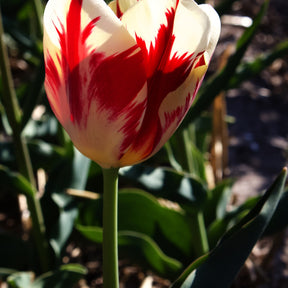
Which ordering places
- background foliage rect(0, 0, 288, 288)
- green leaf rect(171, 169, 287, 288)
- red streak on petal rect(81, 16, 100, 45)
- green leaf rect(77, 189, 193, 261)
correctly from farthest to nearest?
green leaf rect(77, 189, 193, 261) → background foliage rect(0, 0, 288, 288) → green leaf rect(171, 169, 287, 288) → red streak on petal rect(81, 16, 100, 45)

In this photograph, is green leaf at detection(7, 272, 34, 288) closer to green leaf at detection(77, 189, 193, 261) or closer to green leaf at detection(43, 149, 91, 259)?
green leaf at detection(43, 149, 91, 259)

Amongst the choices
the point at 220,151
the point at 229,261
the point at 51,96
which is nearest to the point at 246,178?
the point at 220,151

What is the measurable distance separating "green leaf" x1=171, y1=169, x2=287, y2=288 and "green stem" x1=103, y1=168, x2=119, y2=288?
0.20ft

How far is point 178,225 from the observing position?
2.85 feet

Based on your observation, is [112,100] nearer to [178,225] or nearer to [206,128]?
[178,225]

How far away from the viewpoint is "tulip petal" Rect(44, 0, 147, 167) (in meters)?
0.34

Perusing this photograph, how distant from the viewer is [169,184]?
695mm

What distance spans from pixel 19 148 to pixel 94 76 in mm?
417

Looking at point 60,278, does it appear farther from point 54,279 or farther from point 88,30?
point 88,30

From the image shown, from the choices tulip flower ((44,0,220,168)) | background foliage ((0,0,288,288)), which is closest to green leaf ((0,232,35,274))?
background foliage ((0,0,288,288))

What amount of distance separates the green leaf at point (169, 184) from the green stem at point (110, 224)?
0.19 m

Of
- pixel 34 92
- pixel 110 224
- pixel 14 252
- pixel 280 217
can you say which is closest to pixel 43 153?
pixel 14 252

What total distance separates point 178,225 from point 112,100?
1.74ft

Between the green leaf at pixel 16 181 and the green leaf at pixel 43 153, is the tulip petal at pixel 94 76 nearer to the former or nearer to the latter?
the green leaf at pixel 16 181
